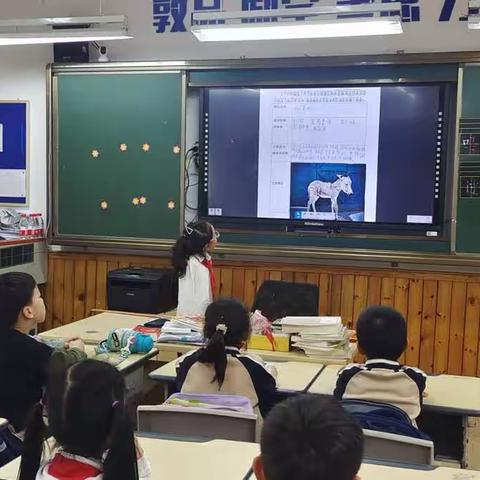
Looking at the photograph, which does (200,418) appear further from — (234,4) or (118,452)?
(234,4)

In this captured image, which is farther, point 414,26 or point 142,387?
point 414,26

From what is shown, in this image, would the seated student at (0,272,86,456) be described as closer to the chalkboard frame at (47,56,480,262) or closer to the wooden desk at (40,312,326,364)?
the wooden desk at (40,312,326,364)

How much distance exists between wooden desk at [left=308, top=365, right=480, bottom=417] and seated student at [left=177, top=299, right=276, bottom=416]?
241 mm

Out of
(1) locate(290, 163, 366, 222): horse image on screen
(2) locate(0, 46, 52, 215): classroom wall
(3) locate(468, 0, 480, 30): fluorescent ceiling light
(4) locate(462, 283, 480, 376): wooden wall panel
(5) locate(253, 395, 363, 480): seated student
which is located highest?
(3) locate(468, 0, 480, 30): fluorescent ceiling light

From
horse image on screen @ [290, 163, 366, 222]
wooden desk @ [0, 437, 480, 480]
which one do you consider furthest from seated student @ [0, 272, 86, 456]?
horse image on screen @ [290, 163, 366, 222]

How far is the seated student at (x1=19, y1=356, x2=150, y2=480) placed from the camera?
1546mm

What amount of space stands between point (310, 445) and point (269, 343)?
2.29 metres

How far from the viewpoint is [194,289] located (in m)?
4.41

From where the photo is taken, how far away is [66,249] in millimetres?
5500

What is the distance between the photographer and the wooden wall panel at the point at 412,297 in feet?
15.2

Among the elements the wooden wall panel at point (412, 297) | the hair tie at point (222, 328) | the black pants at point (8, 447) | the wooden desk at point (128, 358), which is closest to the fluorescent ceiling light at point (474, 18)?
the wooden wall panel at point (412, 297)

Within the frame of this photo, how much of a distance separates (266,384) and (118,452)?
1208mm

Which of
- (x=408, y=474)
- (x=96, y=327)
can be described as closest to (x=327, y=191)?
(x=96, y=327)

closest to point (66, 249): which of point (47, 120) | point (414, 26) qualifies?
point (47, 120)
